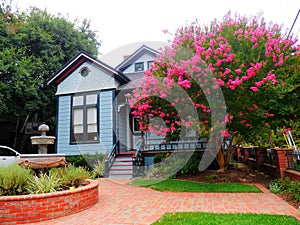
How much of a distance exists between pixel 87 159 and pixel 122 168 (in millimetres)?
2273

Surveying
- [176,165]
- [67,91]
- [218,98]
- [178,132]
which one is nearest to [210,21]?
[218,98]

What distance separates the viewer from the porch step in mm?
Result: 10188

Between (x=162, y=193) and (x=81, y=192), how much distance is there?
2.62m

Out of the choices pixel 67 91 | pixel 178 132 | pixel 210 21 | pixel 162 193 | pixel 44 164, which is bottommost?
pixel 162 193

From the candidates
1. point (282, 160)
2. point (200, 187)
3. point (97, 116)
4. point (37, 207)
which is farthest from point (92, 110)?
point (282, 160)

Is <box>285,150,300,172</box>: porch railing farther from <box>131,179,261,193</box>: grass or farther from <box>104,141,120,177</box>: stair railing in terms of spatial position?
<box>104,141,120,177</box>: stair railing

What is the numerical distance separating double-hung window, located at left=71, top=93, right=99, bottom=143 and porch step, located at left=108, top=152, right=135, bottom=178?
84.5 inches

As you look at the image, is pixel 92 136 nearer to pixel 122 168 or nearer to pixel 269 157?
pixel 122 168

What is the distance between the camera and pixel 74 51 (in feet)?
58.9

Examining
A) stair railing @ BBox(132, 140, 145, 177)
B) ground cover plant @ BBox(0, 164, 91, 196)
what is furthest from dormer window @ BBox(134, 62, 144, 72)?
ground cover plant @ BBox(0, 164, 91, 196)

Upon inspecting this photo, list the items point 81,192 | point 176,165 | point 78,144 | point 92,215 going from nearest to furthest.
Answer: point 92,215 < point 81,192 < point 176,165 < point 78,144

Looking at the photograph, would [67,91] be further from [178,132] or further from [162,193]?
[162,193]

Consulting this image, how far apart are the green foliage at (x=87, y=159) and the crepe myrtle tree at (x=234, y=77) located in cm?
482

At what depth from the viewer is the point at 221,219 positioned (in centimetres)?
415
